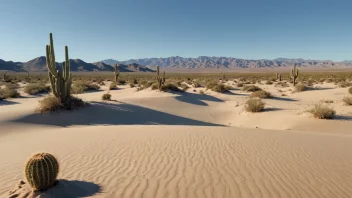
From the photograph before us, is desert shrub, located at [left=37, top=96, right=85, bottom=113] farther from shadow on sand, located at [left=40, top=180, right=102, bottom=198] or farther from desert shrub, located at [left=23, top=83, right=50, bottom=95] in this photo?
desert shrub, located at [left=23, top=83, right=50, bottom=95]

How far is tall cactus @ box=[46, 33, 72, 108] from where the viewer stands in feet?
46.8

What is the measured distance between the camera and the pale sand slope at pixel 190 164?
467 cm

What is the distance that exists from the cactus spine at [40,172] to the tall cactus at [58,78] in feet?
36.1

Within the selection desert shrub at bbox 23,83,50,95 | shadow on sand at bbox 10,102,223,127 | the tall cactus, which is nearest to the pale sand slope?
shadow on sand at bbox 10,102,223,127

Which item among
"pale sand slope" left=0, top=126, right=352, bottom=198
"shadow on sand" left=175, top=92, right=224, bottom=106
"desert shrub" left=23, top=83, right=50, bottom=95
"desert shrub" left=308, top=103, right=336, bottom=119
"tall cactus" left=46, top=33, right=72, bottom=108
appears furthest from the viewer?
"desert shrub" left=23, top=83, right=50, bottom=95

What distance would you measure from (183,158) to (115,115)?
34.3 feet

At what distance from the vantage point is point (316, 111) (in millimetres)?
13773

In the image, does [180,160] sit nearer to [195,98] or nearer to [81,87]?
[195,98]

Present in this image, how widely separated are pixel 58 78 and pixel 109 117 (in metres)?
3.50

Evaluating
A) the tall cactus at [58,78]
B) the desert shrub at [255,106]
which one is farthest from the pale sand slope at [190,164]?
the desert shrub at [255,106]

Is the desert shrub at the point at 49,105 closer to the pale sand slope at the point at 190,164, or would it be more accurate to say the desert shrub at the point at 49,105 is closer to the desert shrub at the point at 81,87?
the pale sand slope at the point at 190,164

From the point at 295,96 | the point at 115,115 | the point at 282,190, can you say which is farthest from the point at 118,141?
the point at 295,96

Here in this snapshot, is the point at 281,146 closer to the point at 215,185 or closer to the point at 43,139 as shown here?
the point at 215,185

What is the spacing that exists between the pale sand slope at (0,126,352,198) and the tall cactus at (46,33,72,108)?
5.41 meters
